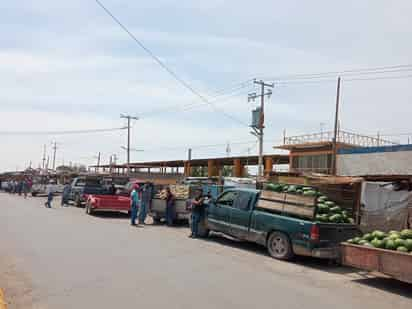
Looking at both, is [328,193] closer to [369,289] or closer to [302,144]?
[369,289]

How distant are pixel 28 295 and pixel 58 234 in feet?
24.2

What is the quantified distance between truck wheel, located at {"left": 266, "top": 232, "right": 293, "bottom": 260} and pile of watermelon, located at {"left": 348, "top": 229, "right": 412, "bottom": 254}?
208cm

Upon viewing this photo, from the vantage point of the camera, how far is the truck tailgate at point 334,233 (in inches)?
424

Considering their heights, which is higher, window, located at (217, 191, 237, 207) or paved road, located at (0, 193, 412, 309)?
window, located at (217, 191, 237, 207)

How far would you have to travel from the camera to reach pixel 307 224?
1084 cm

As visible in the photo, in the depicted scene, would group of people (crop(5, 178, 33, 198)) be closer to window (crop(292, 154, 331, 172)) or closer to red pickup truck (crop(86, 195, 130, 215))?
red pickup truck (crop(86, 195, 130, 215))

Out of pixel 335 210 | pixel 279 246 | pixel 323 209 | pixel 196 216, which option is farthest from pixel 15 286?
pixel 196 216

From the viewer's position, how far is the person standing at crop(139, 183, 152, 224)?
→ 19202 mm

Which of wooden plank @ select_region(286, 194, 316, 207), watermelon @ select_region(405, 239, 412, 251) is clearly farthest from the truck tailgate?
watermelon @ select_region(405, 239, 412, 251)

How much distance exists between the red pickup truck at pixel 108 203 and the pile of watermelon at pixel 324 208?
1229cm

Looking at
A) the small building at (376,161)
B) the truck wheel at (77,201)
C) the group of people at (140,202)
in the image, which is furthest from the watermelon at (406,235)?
the truck wheel at (77,201)

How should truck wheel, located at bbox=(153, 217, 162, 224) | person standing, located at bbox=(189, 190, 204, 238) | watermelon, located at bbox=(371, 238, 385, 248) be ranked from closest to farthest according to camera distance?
watermelon, located at bbox=(371, 238, 385, 248) < person standing, located at bbox=(189, 190, 204, 238) < truck wheel, located at bbox=(153, 217, 162, 224)

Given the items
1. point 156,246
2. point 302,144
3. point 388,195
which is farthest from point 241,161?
point 156,246

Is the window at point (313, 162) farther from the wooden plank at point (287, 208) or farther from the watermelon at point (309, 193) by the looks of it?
the watermelon at point (309, 193)
